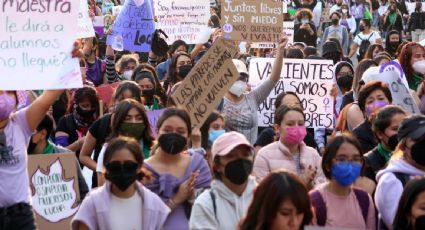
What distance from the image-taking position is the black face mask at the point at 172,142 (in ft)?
20.8

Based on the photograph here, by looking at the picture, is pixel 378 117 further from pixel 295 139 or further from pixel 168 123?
pixel 168 123

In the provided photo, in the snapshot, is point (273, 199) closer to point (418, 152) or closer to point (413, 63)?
point (418, 152)

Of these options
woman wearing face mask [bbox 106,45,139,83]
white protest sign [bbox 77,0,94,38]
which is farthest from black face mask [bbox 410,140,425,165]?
white protest sign [bbox 77,0,94,38]

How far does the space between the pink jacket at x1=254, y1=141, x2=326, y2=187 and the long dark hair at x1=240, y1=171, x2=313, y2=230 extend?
6.46 feet

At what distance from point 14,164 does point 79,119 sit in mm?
2617

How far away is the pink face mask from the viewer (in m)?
7.02

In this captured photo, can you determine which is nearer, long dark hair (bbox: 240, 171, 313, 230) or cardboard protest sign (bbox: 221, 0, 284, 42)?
long dark hair (bbox: 240, 171, 313, 230)

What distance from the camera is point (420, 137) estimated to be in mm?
5844

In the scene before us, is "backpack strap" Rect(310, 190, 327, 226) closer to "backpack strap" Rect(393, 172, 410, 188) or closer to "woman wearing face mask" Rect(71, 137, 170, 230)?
"backpack strap" Rect(393, 172, 410, 188)

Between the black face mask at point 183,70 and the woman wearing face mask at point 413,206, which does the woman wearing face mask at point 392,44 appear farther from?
the woman wearing face mask at point 413,206

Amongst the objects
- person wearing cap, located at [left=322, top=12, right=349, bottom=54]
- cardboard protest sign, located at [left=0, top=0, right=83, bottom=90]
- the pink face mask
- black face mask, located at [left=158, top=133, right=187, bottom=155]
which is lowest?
person wearing cap, located at [left=322, top=12, right=349, bottom=54]

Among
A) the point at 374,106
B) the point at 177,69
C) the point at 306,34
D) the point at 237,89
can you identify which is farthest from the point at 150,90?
the point at 306,34

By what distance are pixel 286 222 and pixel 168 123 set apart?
188cm

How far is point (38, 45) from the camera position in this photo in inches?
260
